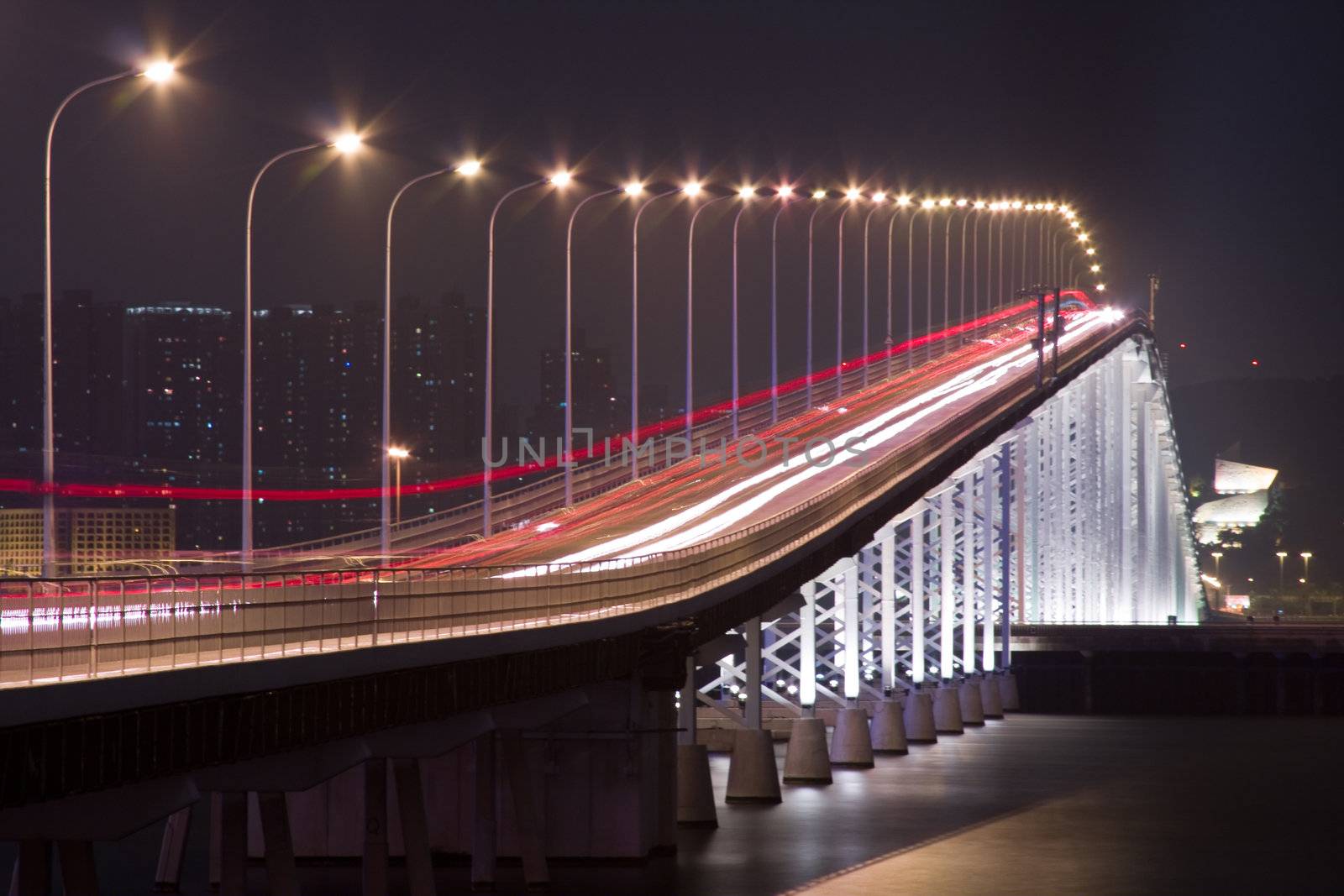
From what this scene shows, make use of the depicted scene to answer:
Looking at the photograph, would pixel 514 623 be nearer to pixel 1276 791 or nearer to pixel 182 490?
pixel 182 490

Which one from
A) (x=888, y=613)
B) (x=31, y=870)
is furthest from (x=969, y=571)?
(x=31, y=870)

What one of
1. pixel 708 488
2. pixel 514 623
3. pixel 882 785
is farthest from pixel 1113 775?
pixel 514 623

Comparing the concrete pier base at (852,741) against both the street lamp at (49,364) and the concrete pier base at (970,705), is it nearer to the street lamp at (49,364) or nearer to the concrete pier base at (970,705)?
the concrete pier base at (970,705)

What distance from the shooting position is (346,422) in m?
114

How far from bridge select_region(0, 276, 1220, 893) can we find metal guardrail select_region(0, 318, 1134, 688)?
0.08 m

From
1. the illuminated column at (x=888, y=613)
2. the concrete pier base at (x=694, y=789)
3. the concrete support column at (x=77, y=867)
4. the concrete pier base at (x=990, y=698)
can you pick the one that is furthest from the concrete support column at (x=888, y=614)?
the concrete support column at (x=77, y=867)

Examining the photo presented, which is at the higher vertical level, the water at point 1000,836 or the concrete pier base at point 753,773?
the concrete pier base at point 753,773

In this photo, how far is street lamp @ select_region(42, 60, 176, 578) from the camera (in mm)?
31422

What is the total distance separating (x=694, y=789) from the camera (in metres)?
51.6

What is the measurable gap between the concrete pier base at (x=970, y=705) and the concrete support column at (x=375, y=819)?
177 ft

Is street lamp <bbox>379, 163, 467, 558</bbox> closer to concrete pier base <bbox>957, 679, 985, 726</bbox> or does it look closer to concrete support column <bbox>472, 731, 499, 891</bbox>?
concrete support column <bbox>472, 731, 499, 891</bbox>

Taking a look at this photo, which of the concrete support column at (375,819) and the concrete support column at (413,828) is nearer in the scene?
the concrete support column at (375,819)

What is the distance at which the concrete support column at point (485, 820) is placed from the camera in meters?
40.9

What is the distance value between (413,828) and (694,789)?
17.2 m
